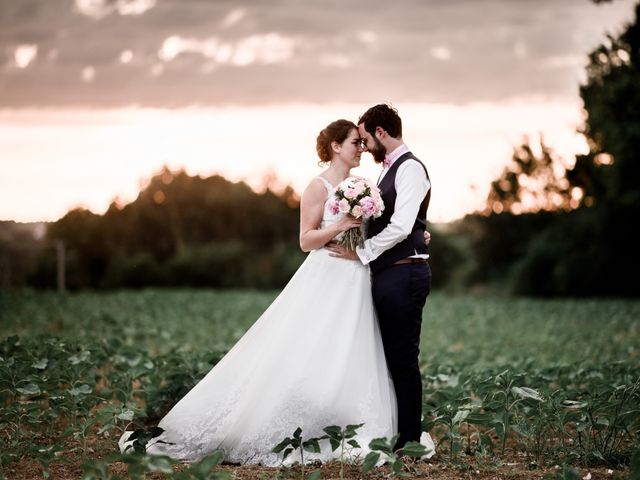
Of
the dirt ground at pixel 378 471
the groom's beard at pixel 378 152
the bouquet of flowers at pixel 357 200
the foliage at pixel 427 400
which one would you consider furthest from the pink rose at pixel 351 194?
the dirt ground at pixel 378 471

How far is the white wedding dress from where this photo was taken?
554 cm

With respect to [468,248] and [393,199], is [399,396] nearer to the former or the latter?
[393,199]

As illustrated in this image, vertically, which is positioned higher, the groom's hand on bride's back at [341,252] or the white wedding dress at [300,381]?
the groom's hand on bride's back at [341,252]

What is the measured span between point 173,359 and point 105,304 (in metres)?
17.6

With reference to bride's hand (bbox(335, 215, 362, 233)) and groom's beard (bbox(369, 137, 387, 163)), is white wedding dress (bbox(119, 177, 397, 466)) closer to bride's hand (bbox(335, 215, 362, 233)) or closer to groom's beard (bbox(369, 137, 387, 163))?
bride's hand (bbox(335, 215, 362, 233))

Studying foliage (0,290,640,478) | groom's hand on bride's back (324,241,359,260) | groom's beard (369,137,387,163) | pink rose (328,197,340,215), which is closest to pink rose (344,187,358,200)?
pink rose (328,197,340,215)

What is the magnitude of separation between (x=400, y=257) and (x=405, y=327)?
0.52 m

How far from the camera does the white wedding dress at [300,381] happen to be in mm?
5539

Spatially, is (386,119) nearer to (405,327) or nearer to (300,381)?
(405,327)

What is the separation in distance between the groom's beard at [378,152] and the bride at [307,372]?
0.98 feet

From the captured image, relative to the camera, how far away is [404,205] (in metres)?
5.48

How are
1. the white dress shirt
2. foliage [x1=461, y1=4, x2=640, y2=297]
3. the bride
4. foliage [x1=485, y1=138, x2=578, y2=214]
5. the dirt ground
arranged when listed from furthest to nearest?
foliage [x1=485, y1=138, x2=578, y2=214] < foliage [x1=461, y1=4, x2=640, y2=297] < the bride < the white dress shirt < the dirt ground

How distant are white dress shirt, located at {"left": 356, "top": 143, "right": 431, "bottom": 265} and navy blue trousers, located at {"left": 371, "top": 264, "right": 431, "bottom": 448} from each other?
180 millimetres

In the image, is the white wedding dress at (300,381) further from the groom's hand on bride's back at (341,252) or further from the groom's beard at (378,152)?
the groom's beard at (378,152)
